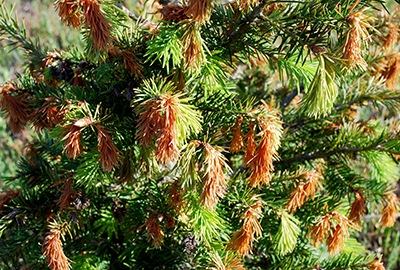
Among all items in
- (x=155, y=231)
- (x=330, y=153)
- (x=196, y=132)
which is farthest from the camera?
(x=330, y=153)

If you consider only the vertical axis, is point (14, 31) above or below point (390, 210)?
above

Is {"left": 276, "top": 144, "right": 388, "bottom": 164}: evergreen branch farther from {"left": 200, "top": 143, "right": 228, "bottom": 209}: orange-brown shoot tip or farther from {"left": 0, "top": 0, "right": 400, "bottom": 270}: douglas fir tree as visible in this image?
{"left": 200, "top": 143, "right": 228, "bottom": 209}: orange-brown shoot tip


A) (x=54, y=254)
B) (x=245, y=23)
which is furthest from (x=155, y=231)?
(x=245, y=23)

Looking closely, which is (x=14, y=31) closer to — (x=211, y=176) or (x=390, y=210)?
(x=211, y=176)

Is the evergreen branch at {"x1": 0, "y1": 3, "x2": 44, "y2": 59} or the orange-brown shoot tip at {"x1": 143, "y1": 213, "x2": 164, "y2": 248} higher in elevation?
the evergreen branch at {"x1": 0, "y1": 3, "x2": 44, "y2": 59}

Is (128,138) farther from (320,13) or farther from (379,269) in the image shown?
(379,269)

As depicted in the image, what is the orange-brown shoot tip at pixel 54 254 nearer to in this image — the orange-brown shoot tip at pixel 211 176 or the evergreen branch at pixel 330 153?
the orange-brown shoot tip at pixel 211 176

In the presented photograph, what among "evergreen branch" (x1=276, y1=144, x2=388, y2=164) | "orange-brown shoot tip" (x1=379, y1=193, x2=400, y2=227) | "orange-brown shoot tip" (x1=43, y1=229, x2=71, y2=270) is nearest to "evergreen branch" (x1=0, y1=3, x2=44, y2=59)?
"orange-brown shoot tip" (x1=43, y1=229, x2=71, y2=270)

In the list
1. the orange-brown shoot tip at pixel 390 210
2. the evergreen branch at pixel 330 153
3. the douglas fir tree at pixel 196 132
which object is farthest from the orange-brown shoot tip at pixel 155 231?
the orange-brown shoot tip at pixel 390 210

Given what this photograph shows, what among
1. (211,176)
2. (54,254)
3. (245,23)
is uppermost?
(245,23)
